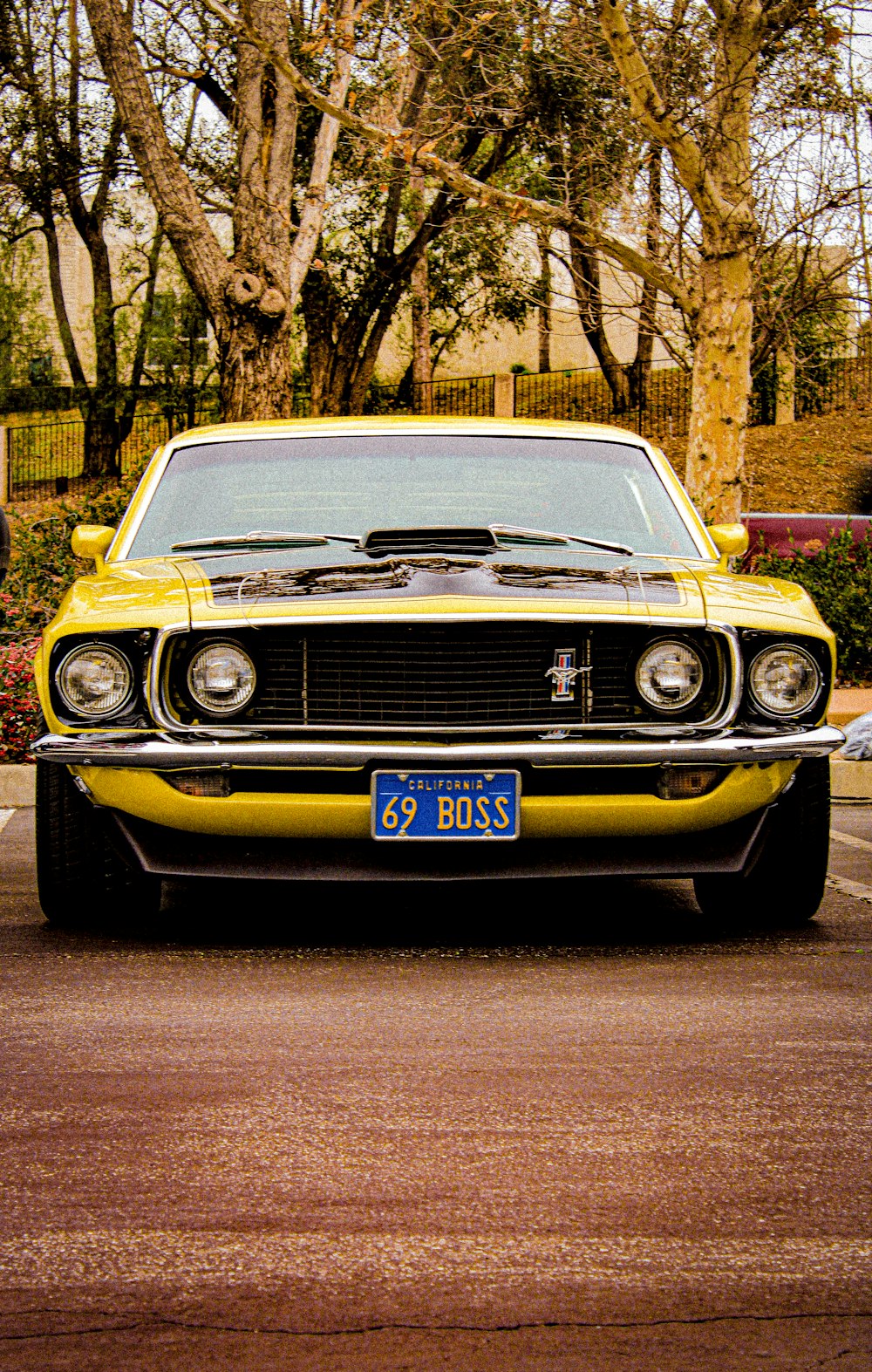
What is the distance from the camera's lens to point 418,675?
16.0ft

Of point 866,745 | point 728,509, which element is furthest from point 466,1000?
point 728,509

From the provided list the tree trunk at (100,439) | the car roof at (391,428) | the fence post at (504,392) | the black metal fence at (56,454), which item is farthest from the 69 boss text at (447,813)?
the tree trunk at (100,439)

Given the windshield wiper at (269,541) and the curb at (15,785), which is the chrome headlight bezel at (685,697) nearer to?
the windshield wiper at (269,541)

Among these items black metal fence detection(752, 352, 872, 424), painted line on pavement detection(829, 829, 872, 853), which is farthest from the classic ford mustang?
black metal fence detection(752, 352, 872, 424)

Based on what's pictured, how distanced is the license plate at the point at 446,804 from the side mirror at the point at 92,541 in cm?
174

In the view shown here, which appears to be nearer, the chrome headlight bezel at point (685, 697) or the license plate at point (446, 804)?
the license plate at point (446, 804)

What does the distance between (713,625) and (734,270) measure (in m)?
10.2

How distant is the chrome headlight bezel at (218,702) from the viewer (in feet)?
16.0

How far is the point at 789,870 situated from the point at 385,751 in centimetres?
130

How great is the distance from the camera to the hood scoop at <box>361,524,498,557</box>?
5320 millimetres

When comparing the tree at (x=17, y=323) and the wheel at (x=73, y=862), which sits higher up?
the tree at (x=17, y=323)

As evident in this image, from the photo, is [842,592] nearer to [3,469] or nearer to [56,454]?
[3,469]

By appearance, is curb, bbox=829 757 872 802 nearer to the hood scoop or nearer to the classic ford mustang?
the classic ford mustang

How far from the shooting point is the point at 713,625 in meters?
4.94
